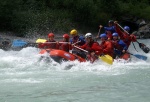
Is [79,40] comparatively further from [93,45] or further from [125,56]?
[125,56]

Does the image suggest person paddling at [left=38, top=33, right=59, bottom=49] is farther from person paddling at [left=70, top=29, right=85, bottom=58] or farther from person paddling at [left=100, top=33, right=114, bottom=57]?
person paddling at [left=100, top=33, right=114, bottom=57]

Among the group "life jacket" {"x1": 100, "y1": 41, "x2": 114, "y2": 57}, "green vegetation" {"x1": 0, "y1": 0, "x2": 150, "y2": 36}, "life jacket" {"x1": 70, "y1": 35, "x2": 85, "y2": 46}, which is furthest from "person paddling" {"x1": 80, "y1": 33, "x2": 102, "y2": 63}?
"green vegetation" {"x1": 0, "y1": 0, "x2": 150, "y2": 36}

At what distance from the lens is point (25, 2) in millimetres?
37438

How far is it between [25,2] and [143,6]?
809 inches

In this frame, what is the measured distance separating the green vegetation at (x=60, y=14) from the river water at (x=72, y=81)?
18262 millimetres

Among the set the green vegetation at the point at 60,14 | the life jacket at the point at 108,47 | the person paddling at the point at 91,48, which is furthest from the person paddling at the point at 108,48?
the green vegetation at the point at 60,14

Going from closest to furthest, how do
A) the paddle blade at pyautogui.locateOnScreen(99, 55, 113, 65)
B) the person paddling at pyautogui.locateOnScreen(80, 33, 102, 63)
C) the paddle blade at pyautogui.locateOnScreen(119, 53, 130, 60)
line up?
the paddle blade at pyautogui.locateOnScreen(99, 55, 113, 65) < the person paddling at pyautogui.locateOnScreen(80, 33, 102, 63) < the paddle blade at pyautogui.locateOnScreen(119, 53, 130, 60)

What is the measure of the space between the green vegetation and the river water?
18.3m

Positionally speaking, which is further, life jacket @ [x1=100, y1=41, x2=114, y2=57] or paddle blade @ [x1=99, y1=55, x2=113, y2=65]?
life jacket @ [x1=100, y1=41, x2=114, y2=57]

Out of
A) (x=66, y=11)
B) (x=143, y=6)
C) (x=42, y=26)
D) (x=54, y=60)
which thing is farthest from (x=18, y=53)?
(x=143, y=6)

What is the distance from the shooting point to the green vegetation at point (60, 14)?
3278cm

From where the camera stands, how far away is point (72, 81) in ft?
35.7

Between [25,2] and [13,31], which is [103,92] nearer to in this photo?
[13,31]

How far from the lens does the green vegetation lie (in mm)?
32781
